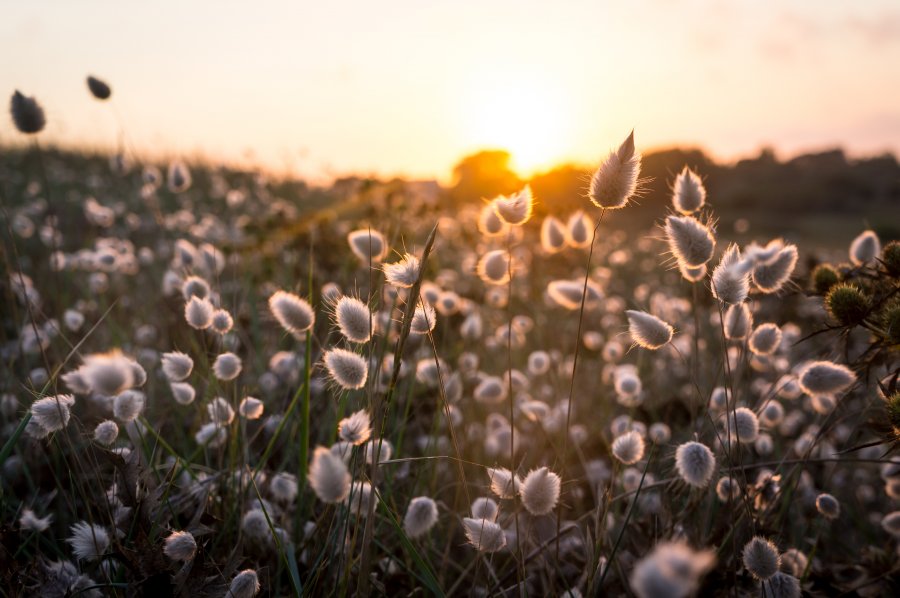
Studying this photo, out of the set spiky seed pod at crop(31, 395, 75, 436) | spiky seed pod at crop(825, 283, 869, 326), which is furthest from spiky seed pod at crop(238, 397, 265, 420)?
spiky seed pod at crop(825, 283, 869, 326)

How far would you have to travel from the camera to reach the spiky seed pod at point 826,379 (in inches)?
65.7

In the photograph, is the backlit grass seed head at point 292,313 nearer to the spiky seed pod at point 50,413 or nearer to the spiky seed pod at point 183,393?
the spiky seed pod at point 50,413

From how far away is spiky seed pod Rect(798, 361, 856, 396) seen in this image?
1.67 meters

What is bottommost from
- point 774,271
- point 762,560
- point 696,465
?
point 762,560

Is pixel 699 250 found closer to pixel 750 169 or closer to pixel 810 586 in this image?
pixel 810 586

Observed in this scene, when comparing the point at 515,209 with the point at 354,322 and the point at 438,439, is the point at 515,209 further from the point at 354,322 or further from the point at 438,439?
the point at 438,439

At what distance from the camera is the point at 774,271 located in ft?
5.79

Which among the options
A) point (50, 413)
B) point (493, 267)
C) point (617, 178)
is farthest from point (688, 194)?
point (50, 413)

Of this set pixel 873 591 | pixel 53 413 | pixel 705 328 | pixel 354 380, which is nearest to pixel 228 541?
pixel 53 413

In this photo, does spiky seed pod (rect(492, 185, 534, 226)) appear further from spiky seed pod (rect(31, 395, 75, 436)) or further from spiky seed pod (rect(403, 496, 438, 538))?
spiky seed pod (rect(31, 395, 75, 436))

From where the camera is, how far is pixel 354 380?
1.37 m

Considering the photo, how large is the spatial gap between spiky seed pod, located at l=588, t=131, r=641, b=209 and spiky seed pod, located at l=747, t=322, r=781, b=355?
0.82m

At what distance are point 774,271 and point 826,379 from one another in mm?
321

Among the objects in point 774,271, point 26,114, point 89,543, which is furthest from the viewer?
point 26,114
